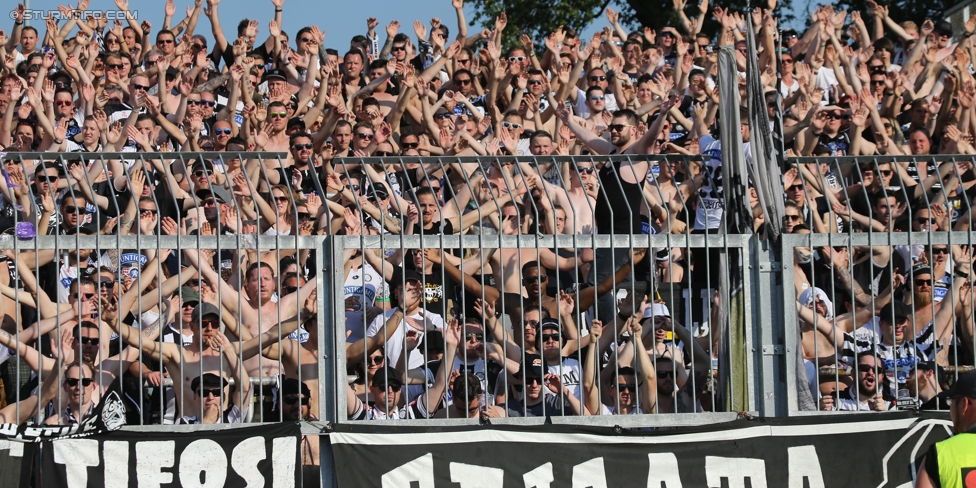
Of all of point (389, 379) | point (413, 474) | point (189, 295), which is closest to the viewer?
point (413, 474)

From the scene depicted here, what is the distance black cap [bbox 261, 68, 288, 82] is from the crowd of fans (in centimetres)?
17

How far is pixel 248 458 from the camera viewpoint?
651 cm

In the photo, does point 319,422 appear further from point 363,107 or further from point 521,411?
point 363,107

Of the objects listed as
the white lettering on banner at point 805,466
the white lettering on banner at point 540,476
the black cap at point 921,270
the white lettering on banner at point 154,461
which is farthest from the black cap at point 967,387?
the white lettering on banner at point 154,461

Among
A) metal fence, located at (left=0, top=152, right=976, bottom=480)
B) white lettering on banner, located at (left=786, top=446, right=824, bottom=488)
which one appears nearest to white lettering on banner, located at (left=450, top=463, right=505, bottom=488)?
metal fence, located at (left=0, top=152, right=976, bottom=480)

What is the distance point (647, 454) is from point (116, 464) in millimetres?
2768

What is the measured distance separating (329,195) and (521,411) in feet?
8.24

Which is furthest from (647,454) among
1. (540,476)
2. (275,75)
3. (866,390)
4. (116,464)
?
(275,75)

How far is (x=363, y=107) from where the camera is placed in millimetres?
12102

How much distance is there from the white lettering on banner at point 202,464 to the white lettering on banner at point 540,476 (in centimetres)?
157

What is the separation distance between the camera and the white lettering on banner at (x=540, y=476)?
6.61 metres

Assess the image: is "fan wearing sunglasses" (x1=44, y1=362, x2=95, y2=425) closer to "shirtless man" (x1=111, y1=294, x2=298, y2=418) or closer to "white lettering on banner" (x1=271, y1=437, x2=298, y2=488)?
"shirtless man" (x1=111, y1=294, x2=298, y2=418)

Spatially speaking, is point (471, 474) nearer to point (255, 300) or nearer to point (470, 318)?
point (470, 318)

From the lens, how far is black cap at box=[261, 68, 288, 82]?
13.1 m
